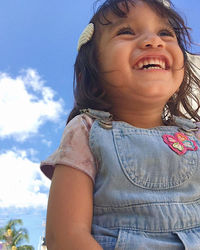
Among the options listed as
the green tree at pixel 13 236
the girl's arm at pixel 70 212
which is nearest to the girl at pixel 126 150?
the girl's arm at pixel 70 212

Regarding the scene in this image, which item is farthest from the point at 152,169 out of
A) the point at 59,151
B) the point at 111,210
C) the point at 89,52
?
the point at 89,52

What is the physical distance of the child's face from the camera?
4.28 ft

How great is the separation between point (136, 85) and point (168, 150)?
0.30 meters

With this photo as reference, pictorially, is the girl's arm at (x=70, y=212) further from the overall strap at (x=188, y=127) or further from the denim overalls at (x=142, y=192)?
the overall strap at (x=188, y=127)

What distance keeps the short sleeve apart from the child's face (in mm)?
233

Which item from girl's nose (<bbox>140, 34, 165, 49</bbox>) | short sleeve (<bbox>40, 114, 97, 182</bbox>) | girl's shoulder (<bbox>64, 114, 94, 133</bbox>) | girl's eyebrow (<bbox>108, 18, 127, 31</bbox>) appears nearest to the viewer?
short sleeve (<bbox>40, 114, 97, 182</bbox>)

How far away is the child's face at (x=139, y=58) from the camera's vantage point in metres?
1.30

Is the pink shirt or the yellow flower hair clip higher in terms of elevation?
the yellow flower hair clip

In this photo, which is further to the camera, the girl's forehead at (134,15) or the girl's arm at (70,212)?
the girl's forehead at (134,15)

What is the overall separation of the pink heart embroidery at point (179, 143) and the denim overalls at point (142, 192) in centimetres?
1

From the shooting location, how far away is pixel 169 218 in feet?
3.33

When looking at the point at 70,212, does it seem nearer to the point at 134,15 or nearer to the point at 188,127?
the point at 188,127

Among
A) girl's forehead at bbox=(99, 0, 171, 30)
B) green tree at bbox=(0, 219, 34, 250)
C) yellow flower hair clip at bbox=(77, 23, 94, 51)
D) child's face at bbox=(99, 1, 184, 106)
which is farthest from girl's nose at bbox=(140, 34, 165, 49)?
green tree at bbox=(0, 219, 34, 250)

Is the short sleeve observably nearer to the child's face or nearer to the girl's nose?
the child's face
